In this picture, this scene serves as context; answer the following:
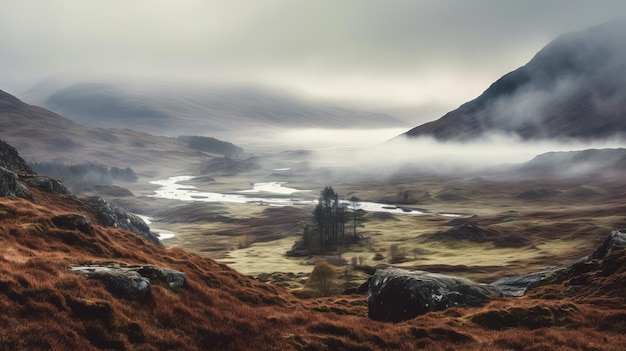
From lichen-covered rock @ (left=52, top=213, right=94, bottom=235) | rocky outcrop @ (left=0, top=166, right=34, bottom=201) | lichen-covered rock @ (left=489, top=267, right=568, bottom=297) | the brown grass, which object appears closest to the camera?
the brown grass

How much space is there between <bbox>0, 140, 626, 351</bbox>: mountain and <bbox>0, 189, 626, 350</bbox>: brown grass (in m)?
0.06

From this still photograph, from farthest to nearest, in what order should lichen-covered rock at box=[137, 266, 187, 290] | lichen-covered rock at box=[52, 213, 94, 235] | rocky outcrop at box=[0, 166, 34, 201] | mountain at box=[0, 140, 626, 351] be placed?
rocky outcrop at box=[0, 166, 34, 201] < lichen-covered rock at box=[52, 213, 94, 235] < lichen-covered rock at box=[137, 266, 187, 290] < mountain at box=[0, 140, 626, 351]

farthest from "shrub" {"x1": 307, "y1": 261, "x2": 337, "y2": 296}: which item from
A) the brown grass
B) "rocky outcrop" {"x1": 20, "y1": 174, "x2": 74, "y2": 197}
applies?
"rocky outcrop" {"x1": 20, "y1": 174, "x2": 74, "y2": 197}

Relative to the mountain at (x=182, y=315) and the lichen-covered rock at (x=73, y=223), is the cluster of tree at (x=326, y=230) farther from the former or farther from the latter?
the mountain at (x=182, y=315)

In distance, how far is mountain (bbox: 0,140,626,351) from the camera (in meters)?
17.4

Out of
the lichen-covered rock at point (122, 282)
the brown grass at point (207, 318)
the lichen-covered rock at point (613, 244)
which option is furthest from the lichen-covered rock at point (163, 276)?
the lichen-covered rock at point (613, 244)

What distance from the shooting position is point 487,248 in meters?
150

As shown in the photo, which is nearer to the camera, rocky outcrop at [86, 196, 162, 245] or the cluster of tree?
rocky outcrop at [86, 196, 162, 245]

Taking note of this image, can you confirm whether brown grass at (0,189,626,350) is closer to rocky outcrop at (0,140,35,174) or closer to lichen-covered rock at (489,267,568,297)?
lichen-covered rock at (489,267,568,297)

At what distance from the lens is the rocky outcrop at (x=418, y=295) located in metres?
32.9

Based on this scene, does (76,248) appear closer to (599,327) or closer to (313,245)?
(599,327)

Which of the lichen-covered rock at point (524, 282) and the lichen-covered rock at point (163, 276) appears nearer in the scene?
the lichen-covered rock at point (163, 276)

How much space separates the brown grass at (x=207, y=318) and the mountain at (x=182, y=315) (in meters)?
0.06

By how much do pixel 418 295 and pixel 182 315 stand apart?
18.6 m
